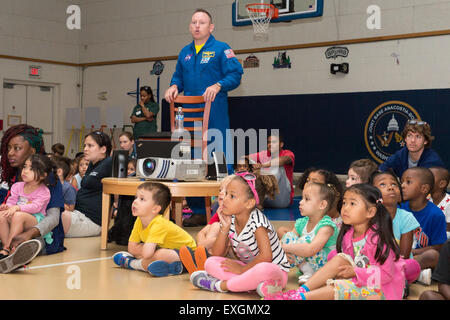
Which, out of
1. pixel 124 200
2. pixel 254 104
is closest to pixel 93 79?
pixel 254 104

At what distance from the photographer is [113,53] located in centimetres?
1233

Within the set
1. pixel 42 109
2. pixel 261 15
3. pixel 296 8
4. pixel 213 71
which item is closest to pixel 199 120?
pixel 213 71

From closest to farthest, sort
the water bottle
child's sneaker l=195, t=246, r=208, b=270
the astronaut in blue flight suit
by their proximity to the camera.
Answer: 1. child's sneaker l=195, t=246, r=208, b=270
2. the water bottle
3. the astronaut in blue flight suit

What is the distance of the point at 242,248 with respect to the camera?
9.71ft

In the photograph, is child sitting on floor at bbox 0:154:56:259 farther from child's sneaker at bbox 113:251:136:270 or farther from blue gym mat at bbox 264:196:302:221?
blue gym mat at bbox 264:196:302:221

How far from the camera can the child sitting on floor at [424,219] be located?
3252 mm

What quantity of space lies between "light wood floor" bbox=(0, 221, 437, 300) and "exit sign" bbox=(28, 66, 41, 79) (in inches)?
359

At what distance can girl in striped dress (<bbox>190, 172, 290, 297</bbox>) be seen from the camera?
9.13ft

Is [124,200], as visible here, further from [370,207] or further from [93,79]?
[93,79]

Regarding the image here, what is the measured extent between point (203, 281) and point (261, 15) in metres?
7.19

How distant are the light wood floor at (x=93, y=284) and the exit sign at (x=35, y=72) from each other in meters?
9.12

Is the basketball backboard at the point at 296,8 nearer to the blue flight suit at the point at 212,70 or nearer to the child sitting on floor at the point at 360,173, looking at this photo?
the blue flight suit at the point at 212,70

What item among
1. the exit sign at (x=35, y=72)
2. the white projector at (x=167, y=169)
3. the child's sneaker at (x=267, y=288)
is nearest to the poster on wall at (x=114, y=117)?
the exit sign at (x=35, y=72)

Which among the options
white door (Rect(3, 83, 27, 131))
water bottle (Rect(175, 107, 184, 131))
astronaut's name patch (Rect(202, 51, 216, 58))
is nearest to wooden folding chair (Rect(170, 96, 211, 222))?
water bottle (Rect(175, 107, 184, 131))
